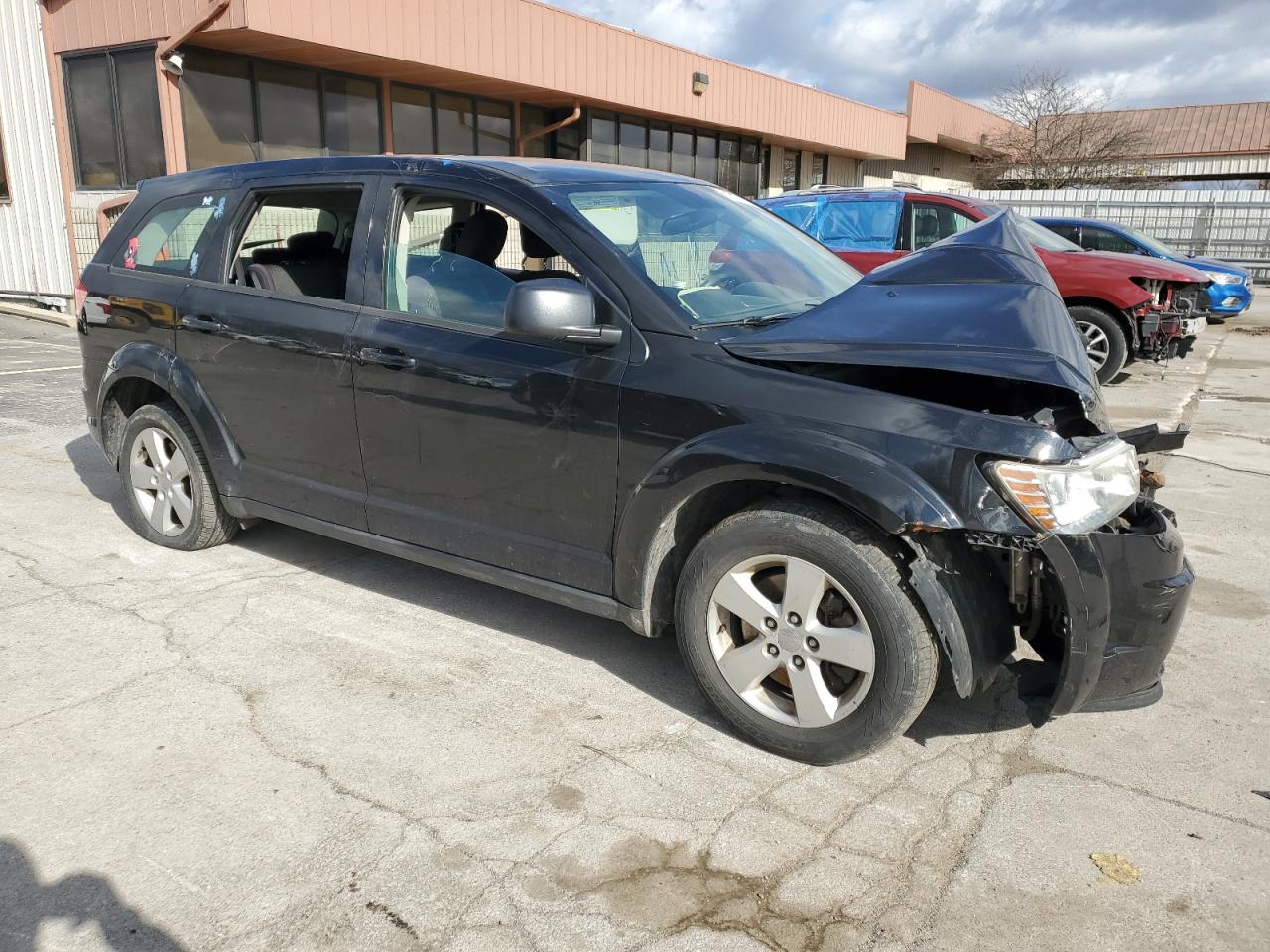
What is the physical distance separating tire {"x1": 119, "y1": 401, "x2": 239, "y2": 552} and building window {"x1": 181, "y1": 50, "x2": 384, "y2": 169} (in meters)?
9.26

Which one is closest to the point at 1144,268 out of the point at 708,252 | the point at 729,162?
the point at 708,252

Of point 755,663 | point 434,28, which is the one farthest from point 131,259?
point 434,28

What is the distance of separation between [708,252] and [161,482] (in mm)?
2938

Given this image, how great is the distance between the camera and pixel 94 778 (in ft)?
9.84

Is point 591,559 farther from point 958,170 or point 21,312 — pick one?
point 958,170

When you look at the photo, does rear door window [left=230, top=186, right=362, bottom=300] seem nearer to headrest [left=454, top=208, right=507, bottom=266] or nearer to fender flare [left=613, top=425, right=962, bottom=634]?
headrest [left=454, top=208, right=507, bottom=266]

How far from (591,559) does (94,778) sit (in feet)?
5.36

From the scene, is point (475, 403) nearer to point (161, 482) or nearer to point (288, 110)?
point (161, 482)

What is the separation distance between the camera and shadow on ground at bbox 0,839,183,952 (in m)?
2.34

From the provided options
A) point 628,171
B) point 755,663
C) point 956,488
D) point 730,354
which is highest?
point 628,171

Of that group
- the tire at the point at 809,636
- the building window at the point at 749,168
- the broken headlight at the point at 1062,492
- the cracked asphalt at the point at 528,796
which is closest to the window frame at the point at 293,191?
the cracked asphalt at the point at 528,796

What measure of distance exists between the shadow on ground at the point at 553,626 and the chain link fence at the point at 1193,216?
22326 mm

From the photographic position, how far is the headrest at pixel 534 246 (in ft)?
11.9

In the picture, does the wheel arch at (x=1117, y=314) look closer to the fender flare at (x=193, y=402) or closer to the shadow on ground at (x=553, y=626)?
the shadow on ground at (x=553, y=626)
